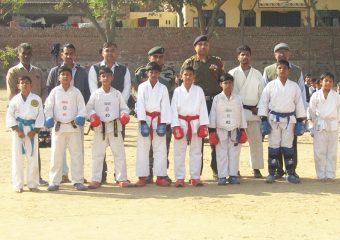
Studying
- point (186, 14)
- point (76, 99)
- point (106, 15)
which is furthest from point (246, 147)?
point (186, 14)

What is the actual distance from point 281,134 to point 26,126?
3.71 m

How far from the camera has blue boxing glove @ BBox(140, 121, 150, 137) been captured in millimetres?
9930

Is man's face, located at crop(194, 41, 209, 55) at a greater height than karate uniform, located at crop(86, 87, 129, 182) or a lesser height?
greater

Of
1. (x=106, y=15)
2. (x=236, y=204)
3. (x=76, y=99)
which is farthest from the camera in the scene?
(x=106, y=15)

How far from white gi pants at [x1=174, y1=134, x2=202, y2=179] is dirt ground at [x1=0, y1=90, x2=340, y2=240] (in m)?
0.27

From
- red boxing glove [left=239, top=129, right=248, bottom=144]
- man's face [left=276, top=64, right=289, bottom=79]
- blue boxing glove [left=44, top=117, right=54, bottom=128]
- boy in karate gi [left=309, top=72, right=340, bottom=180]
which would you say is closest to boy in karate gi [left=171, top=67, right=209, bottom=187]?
red boxing glove [left=239, top=129, right=248, bottom=144]

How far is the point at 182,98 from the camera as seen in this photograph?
1011cm

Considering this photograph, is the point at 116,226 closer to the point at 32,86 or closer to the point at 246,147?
the point at 32,86

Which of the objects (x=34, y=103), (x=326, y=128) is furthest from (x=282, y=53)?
(x=34, y=103)

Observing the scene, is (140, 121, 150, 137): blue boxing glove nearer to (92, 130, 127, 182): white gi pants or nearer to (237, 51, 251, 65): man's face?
(92, 130, 127, 182): white gi pants

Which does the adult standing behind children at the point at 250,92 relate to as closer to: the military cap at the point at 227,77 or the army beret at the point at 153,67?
the military cap at the point at 227,77

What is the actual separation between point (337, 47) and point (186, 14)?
26.2ft

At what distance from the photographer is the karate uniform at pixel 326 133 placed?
1059 centimetres

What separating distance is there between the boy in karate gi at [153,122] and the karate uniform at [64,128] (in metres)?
0.84
